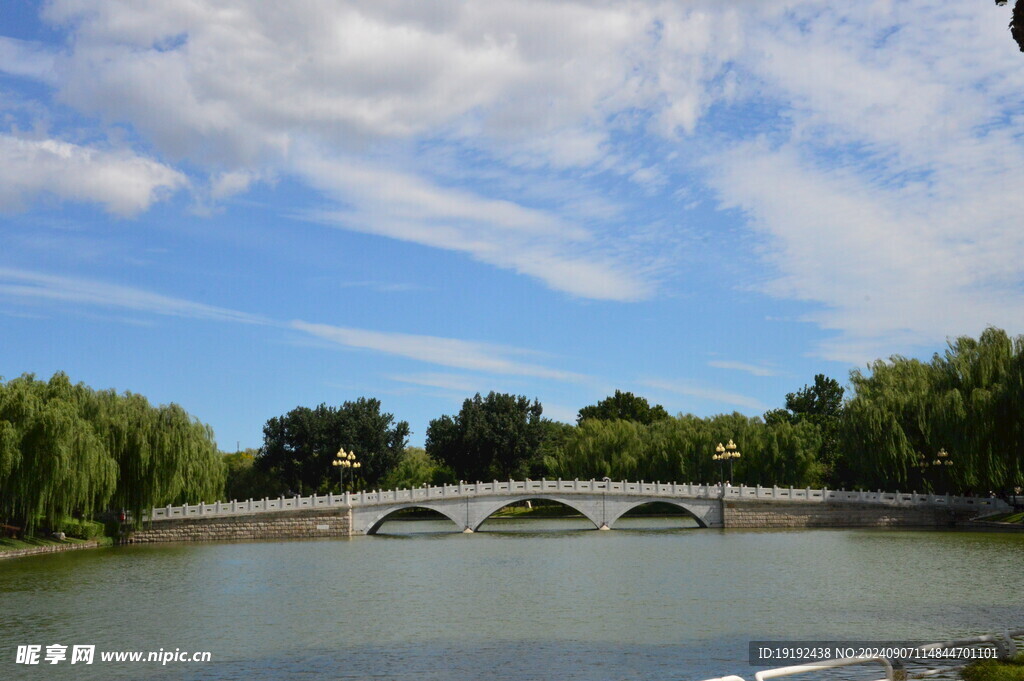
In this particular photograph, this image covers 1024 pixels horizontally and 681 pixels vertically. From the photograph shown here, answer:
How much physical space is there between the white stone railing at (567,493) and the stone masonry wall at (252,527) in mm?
274

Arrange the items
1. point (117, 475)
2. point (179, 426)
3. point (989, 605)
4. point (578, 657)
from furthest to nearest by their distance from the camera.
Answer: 1. point (179, 426)
2. point (117, 475)
3. point (989, 605)
4. point (578, 657)

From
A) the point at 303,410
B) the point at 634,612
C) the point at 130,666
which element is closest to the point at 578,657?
the point at 634,612

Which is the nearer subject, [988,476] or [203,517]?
[988,476]

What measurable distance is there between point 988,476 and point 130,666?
3115cm

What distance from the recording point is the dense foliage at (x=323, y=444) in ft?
186

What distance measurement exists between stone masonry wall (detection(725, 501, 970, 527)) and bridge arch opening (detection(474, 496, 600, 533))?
6.32 meters

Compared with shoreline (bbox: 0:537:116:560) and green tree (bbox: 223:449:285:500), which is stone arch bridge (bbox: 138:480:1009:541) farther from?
green tree (bbox: 223:449:285:500)

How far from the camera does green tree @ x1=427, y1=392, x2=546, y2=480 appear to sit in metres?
59.1

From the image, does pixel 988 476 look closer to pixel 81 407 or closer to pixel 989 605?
pixel 989 605

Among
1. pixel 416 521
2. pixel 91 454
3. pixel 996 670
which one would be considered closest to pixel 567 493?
pixel 416 521

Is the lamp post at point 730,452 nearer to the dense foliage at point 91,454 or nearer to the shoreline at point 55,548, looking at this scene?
the dense foliage at point 91,454

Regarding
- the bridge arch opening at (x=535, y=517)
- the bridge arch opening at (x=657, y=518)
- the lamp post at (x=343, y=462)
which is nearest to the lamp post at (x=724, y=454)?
the bridge arch opening at (x=657, y=518)

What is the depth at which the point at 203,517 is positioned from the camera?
37.2 m

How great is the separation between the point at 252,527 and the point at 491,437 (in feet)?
74.1
